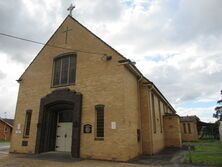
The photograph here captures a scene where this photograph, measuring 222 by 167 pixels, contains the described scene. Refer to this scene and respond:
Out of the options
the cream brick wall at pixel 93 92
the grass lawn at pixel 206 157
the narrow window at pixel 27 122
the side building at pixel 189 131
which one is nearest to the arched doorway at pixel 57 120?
the cream brick wall at pixel 93 92

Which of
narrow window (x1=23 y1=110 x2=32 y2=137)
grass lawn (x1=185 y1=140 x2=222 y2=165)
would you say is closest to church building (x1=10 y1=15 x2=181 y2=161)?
narrow window (x1=23 y1=110 x2=32 y2=137)

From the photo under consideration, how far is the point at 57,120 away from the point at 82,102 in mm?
3643

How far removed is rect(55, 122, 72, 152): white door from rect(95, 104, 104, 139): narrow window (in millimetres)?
3113

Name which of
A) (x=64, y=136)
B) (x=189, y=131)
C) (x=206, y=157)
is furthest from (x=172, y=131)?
(x=189, y=131)

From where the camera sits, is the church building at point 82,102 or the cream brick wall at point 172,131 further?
the cream brick wall at point 172,131

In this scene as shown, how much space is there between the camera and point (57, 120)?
665 inches

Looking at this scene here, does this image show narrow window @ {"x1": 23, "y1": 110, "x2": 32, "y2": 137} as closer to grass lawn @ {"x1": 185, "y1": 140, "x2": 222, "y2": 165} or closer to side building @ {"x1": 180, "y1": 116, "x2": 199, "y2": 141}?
grass lawn @ {"x1": 185, "y1": 140, "x2": 222, "y2": 165}

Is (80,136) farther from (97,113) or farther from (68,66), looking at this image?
(68,66)

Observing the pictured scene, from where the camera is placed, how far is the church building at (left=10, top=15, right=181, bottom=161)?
43.5 feet

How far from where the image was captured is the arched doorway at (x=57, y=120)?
1518 centimetres

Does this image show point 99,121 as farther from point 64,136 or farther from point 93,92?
point 64,136

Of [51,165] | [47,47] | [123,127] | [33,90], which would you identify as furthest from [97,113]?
[47,47]

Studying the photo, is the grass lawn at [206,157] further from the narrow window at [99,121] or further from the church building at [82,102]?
the narrow window at [99,121]

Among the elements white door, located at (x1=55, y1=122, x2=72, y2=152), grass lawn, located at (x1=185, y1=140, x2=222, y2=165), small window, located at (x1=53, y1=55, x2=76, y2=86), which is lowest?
grass lawn, located at (x1=185, y1=140, x2=222, y2=165)
